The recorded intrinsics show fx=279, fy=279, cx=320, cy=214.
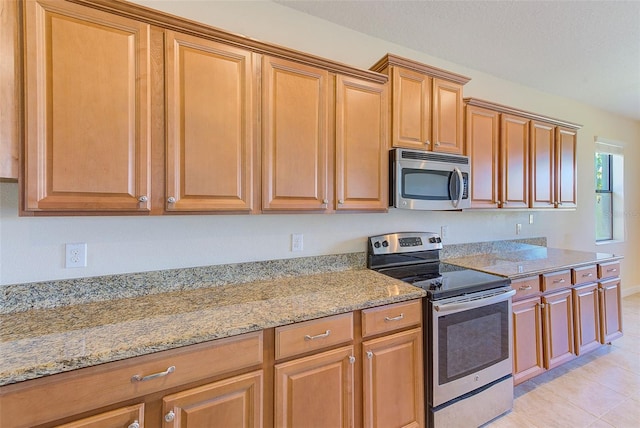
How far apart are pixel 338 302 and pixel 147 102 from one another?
1.30 metres

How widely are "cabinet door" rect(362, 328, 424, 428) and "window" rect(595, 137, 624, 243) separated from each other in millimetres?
4267

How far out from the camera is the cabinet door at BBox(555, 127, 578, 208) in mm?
2826

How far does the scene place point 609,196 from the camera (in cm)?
421

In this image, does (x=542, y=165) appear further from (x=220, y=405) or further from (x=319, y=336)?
(x=220, y=405)

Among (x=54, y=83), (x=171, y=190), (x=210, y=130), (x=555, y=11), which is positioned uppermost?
(x=555, y=11)

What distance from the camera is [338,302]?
141 centimetres

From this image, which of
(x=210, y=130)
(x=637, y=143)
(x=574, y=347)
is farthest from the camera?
(x=637, y=143)

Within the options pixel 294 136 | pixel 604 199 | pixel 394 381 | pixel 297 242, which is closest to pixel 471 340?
pixel 394 381

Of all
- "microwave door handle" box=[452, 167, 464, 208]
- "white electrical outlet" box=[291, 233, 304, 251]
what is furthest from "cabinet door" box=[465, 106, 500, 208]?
"white electrical outlet" box=[291, 233, 304, 251]

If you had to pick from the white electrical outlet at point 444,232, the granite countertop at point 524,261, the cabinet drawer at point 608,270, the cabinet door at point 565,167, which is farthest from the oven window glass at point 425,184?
the cabinet drawer at point 608,270

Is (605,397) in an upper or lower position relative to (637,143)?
lower

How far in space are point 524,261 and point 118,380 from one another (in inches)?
114

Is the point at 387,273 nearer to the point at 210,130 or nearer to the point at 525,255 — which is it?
the point at 210,130

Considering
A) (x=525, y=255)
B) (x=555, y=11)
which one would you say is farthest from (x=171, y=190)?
(x=525, y=255)
